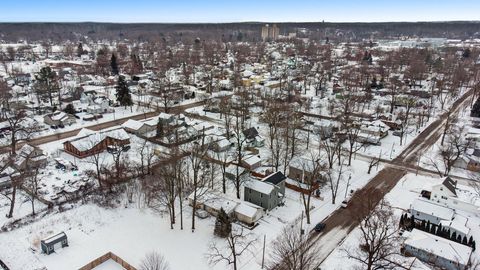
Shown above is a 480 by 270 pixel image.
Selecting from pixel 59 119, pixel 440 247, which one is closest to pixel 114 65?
pixel 59 119

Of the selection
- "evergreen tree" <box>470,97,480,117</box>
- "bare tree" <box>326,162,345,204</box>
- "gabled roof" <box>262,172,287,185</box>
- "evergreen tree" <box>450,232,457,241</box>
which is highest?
"evergreen tree" <box>470,97,480,117</box>

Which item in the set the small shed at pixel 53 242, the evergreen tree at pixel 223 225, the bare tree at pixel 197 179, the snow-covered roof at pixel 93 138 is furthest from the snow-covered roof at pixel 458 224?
the snow-covered roof at pixel 93 138

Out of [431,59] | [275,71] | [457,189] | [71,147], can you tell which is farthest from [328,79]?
[71,147]

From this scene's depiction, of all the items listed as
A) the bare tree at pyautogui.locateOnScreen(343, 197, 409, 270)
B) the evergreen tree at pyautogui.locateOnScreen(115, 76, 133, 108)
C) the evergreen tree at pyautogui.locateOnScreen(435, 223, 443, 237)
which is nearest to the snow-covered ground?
the bare tree at pyautogui.locateOnScreen(343, 197, 409, 270)

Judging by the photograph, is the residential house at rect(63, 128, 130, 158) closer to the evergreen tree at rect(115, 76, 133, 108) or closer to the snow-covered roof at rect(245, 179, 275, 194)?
the evergreen tree at rect(115, 76, 133, 108)

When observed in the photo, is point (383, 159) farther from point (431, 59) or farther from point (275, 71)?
point (431, 59)

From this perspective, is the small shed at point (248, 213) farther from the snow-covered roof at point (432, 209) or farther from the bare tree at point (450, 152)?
the bare tree at point (450, 152)
